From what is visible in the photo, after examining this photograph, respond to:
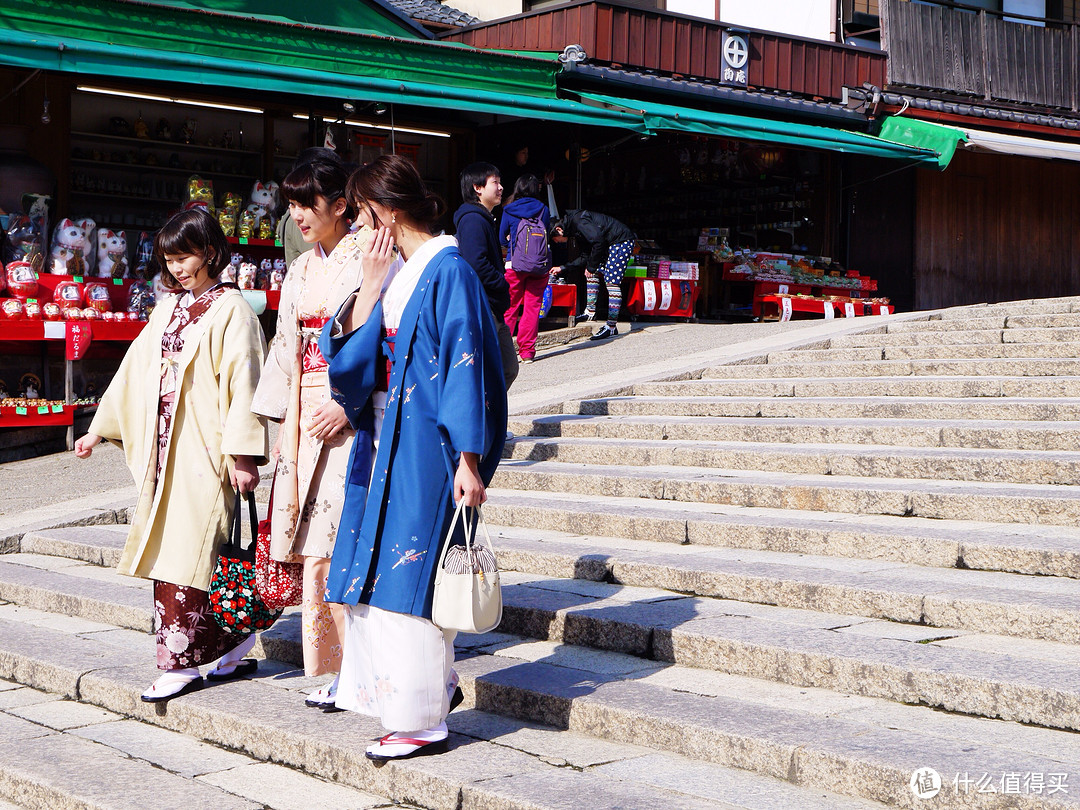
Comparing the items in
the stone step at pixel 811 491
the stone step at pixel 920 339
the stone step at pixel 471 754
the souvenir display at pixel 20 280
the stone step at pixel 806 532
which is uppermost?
the souvenir display at pixel 20 280

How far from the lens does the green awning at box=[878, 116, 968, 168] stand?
43.6 feet

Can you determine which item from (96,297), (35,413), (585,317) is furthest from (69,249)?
(585,317)

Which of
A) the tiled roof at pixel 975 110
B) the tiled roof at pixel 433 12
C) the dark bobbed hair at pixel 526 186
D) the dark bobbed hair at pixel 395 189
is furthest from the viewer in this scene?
the tiled roof at pixel 433 12

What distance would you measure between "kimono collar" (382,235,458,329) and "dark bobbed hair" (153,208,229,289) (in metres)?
1.05

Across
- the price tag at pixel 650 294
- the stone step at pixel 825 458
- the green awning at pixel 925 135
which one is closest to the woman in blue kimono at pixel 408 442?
the stone step at pixel 825 458

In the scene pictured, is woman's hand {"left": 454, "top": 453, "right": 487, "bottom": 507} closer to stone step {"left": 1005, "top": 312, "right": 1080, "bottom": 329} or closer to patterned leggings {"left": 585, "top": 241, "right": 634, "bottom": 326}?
stone step {"left": 1005, "top": 312, "right": 1080, "bottom": 329}

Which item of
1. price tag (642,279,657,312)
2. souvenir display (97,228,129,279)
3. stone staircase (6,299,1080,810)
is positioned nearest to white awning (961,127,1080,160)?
price tag (642,279,657,312)

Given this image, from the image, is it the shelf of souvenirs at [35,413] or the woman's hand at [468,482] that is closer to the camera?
the woman's hand at [468,482]

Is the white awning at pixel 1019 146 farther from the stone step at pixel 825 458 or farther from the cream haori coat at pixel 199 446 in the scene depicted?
the cream haori coat at pixel 199 446

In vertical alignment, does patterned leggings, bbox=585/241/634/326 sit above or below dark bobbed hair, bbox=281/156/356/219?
above

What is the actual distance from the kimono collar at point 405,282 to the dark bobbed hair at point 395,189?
0.30ft

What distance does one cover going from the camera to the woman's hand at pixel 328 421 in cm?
349

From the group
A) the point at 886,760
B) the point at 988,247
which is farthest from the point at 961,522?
the point at 988,247

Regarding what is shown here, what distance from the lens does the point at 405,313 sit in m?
3.25
